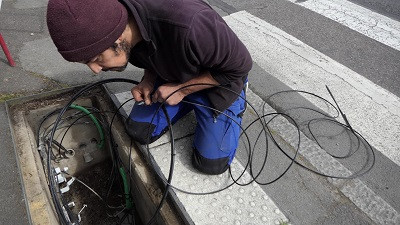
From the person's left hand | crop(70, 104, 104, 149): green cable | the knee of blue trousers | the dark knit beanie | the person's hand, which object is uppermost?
the dark knit beanie

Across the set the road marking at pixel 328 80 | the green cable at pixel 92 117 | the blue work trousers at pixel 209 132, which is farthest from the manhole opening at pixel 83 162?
the road marking at pixel 328 80

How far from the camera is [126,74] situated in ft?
10.0

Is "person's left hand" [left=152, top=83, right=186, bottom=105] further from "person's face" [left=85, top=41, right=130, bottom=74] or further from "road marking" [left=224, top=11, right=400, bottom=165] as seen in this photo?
"road marking" [left=224, top=11, right=400, bottom=165]

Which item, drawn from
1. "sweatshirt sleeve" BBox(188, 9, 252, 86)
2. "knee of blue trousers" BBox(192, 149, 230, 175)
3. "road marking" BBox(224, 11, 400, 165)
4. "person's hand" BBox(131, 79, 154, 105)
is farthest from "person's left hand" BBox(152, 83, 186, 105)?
"road marking" BBox(224, 11, 400, 165)

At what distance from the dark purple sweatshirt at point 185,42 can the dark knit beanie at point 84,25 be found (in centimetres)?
16

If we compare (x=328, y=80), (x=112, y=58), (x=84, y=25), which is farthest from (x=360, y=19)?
(x=84, y=25)

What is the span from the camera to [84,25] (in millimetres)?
1310

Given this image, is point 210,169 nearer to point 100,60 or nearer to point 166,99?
point 166,99

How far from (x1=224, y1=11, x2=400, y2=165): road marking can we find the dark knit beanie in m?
2.17

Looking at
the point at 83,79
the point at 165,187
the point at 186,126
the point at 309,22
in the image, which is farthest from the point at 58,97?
the point at 309,22

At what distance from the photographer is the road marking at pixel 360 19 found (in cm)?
416

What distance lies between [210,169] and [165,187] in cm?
34

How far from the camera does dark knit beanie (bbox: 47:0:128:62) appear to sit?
4.18 ft

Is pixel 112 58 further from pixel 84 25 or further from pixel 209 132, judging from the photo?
pixel 209 132
